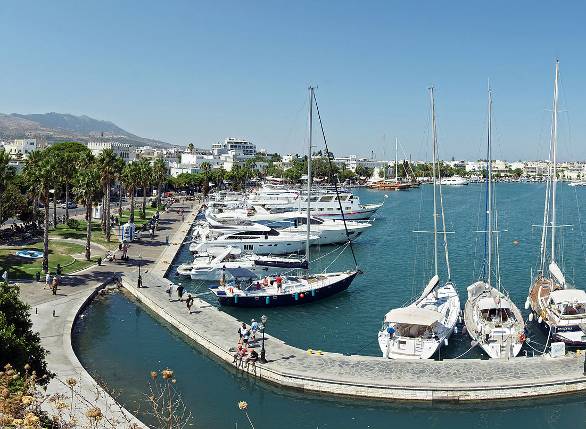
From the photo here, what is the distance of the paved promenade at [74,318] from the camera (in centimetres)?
2038

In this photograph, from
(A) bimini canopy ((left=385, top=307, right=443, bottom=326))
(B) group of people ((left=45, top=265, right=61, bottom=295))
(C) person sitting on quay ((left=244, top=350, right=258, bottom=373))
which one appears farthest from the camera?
(B) group of people ((left=45, top=265, right=61, bottom=295))

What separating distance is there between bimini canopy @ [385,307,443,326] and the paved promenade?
483 inches

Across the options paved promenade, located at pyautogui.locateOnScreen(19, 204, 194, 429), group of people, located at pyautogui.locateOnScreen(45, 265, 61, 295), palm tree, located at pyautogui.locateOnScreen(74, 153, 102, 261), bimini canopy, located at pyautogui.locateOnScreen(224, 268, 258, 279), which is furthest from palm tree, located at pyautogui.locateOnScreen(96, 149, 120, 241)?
bimini canopy, located at pyautogui.locateOnScreen(224, 268, 258, 279)

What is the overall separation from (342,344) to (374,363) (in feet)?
19.1

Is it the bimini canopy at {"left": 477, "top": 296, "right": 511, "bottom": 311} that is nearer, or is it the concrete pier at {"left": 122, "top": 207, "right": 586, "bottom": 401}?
the concrete pier at {"left": 122, "top": 207, "right": 586, "bottom": 401}

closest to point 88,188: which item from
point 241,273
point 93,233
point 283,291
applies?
point 93,233

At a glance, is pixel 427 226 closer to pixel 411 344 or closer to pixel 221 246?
pixel 221 246

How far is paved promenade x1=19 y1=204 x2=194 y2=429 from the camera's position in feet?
66.8

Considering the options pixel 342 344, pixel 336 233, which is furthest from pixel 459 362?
pixel 336 233

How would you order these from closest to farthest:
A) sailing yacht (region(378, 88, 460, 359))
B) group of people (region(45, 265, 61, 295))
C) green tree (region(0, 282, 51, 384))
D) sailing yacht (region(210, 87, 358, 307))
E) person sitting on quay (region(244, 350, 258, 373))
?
green tree (region(0, 282, 51, 384)) < person sitting on quay (region(244, 350, 258, 373)) < sailing yacht (region(378, 88, 460, 359)) < group of people (region(45, 265, 61, 295)) < sailing yacht (region(210, 87, 358, 307))

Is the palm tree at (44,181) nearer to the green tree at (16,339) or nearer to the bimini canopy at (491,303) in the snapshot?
the green tree at (16,339)

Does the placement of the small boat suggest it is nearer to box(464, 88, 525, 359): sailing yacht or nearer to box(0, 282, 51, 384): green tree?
box(464, 88, 525, 359): sailing yacht

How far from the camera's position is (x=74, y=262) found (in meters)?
46.3

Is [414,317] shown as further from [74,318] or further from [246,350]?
[74,318]
